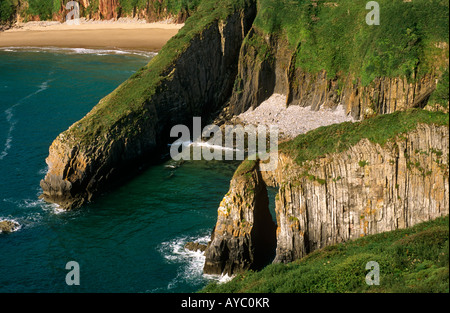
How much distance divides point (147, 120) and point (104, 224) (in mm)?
15456

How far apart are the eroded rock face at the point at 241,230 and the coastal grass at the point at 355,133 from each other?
10.9 feet

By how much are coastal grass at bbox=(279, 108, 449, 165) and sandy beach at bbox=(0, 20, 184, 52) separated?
230 ft

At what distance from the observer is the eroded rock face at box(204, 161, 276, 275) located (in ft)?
126

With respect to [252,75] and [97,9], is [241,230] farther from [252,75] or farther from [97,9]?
[97,9]

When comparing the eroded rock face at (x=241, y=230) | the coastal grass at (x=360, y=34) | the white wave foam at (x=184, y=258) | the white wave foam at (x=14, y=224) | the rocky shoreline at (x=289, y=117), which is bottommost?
the white wave foam at (x=184, y=258)

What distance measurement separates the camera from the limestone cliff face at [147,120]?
176 feet

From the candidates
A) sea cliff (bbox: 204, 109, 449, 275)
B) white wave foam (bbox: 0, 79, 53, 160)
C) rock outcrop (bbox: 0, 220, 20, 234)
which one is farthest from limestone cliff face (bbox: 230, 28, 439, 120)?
rock outcrop (bbox: 0, 220, 20, 234)

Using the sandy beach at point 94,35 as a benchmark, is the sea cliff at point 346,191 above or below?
below

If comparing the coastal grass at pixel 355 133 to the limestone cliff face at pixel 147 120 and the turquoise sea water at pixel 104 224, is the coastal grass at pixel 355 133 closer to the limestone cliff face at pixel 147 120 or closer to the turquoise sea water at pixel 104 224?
the turquoise sea water at pixel 104 224

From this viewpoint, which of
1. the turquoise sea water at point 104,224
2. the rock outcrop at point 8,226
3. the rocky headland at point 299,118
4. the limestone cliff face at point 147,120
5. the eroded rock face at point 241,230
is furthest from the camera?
the limestone cliff face at point 147,120

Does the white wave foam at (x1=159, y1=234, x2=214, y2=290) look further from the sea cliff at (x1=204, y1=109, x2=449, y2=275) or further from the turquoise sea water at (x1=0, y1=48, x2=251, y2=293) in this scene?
the sea cliff at (x1=204, y1=109, x2=449, y2=275)

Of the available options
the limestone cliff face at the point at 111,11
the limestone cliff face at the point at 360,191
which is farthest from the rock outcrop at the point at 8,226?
the limestone cliff face at the point at 111,11
